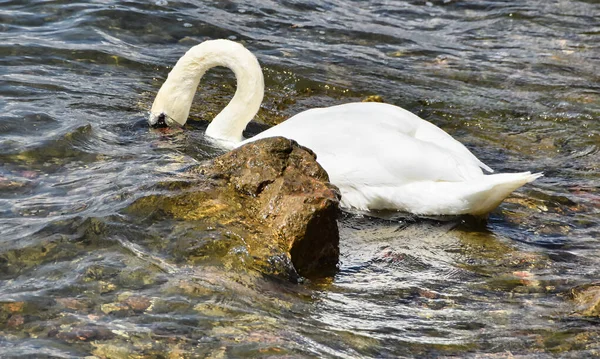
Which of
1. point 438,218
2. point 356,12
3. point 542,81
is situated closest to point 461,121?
point 542,81

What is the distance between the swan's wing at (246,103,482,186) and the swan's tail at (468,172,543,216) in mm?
229

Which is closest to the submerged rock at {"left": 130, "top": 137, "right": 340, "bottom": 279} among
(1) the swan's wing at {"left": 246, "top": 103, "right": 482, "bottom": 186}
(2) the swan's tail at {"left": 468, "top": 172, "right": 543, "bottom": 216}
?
(1) the swan's wing at {"left": 246, "top": 103, "right": 482, "bottom": 186}

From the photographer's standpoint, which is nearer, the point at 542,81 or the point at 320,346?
the point at 320,346

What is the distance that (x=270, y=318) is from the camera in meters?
4.18

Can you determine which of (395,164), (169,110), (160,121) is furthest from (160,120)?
(395,164)

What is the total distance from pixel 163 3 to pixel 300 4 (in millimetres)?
1876

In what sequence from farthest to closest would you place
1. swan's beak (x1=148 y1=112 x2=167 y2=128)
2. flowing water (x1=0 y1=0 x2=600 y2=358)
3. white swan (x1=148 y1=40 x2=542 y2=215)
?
swan's beak (x1=148 y1=112 x2=167 y2=128) < white swan (x1=148 y1=40 x2=542 y2=215) < flowing water (x1=0 y1=0 x2=600 y2=358)

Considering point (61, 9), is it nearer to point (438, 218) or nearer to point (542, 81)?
point (542, 81)

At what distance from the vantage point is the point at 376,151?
6145mm

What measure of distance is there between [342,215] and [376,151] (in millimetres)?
490

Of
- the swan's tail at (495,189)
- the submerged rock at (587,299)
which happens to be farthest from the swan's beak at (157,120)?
the submerged rock at (587,299)

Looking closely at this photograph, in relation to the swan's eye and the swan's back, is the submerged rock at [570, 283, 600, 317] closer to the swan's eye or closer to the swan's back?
A: the swan's back

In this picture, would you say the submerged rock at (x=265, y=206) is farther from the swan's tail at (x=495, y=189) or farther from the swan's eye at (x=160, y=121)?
the swan's eye at (x=160, y=121)

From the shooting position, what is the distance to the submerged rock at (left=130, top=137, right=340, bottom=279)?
15.9 ft
